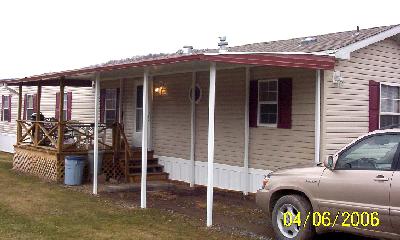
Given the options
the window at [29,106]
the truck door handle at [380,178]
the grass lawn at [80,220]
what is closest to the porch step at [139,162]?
the grass lawn at [80,220]

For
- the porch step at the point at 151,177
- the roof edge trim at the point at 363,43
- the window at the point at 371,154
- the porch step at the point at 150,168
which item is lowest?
the porch step at the point at 151,177

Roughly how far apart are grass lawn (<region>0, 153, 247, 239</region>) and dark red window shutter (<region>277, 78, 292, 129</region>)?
3.10 m

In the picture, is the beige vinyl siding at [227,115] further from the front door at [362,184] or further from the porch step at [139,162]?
the front door at [362,184]

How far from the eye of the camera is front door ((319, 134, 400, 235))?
20.4 feet

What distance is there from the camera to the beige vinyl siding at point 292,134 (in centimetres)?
1017

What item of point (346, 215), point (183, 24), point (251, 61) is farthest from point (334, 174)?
point (183, 24)

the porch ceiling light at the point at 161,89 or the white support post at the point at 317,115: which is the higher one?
the porch ceiling light at the point at 161,89

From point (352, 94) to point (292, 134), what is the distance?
4.91 ft

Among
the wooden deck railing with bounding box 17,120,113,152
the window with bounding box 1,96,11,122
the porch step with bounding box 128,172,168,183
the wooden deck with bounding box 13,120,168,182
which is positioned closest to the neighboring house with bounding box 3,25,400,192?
the porch step with bounding box 128,172,168,183

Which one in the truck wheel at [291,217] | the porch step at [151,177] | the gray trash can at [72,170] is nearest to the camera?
the truck wheel at [291,217]

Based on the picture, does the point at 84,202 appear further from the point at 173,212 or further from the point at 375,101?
the point at 375,101

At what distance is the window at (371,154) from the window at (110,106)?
10.7 metres

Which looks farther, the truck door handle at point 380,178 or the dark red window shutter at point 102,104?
the dark red window shutter at point 102,104
